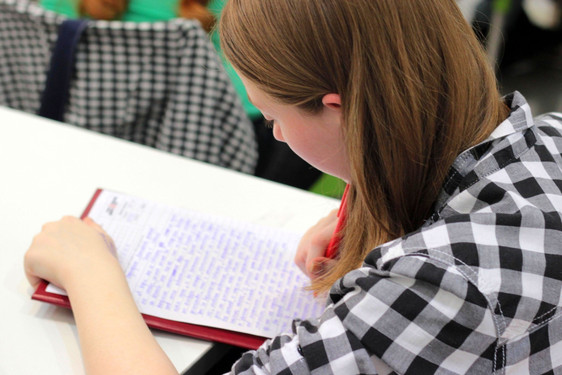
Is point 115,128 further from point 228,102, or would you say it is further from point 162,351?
point 162,351

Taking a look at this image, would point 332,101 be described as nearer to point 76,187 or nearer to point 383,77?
point 383,77

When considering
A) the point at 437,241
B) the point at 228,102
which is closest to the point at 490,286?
the point at 437,241

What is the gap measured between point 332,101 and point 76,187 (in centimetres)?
54

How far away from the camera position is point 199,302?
0.79 meters

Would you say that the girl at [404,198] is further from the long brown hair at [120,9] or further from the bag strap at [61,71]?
the long brown hair at [120,9]

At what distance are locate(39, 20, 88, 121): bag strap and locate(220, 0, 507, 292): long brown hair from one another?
575mm

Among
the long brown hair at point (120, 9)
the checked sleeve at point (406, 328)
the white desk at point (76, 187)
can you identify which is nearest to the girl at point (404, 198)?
the checked sleeve at point (406, 328)

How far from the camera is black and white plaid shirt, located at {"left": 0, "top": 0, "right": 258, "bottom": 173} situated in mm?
1160

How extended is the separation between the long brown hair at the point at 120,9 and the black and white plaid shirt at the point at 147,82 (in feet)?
0.45

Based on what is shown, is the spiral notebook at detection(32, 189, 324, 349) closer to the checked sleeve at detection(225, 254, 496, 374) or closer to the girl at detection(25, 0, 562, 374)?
the girl at detection(25, 0, 562, 374)

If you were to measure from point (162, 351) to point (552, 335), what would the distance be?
0.42m

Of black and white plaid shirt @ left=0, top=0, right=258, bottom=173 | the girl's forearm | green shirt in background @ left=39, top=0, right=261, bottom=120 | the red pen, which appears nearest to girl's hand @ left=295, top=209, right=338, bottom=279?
the red pen

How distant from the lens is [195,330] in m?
0.76

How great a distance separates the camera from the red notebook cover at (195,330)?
76 cm
